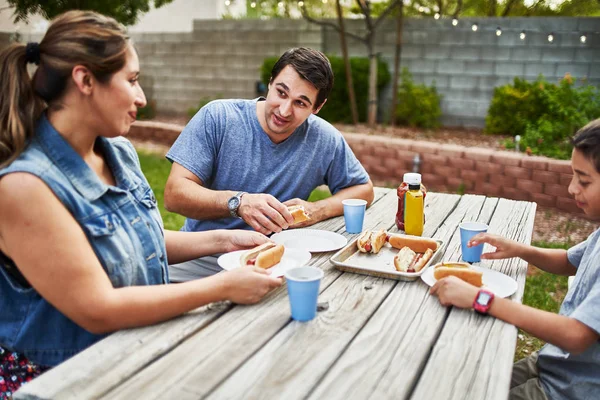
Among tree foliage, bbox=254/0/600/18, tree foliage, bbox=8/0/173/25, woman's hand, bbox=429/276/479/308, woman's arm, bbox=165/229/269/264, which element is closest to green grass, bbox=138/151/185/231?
tree foliage, bbox=8/0/173/25

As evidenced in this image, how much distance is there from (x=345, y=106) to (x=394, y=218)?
6355 mm

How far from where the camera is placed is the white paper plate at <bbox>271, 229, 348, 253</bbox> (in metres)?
2.25

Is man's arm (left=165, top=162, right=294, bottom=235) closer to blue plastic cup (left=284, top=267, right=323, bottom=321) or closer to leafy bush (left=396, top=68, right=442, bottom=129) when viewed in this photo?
blue plastic cup (left=284, top=267, right=323, bottom=321)

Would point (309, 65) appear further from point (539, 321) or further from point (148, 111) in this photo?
point (148, 111)

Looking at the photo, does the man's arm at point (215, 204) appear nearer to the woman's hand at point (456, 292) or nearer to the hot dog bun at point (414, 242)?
the hot dog bun at point (414, 242)

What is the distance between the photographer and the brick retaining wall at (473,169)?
5.66 meters

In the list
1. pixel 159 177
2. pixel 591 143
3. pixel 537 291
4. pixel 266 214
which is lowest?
pixel 537 291

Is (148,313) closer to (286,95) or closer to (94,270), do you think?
(94,270)

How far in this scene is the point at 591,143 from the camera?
1806mm

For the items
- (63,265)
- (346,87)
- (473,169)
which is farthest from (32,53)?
(346,87)

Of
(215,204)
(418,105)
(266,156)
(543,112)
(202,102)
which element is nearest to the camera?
(215,204)

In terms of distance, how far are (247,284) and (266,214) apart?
0.75 metres

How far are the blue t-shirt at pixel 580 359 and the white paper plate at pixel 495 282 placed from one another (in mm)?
193

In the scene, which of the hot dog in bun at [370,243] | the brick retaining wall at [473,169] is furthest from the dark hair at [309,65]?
the brick retaining wall at [473,169]
